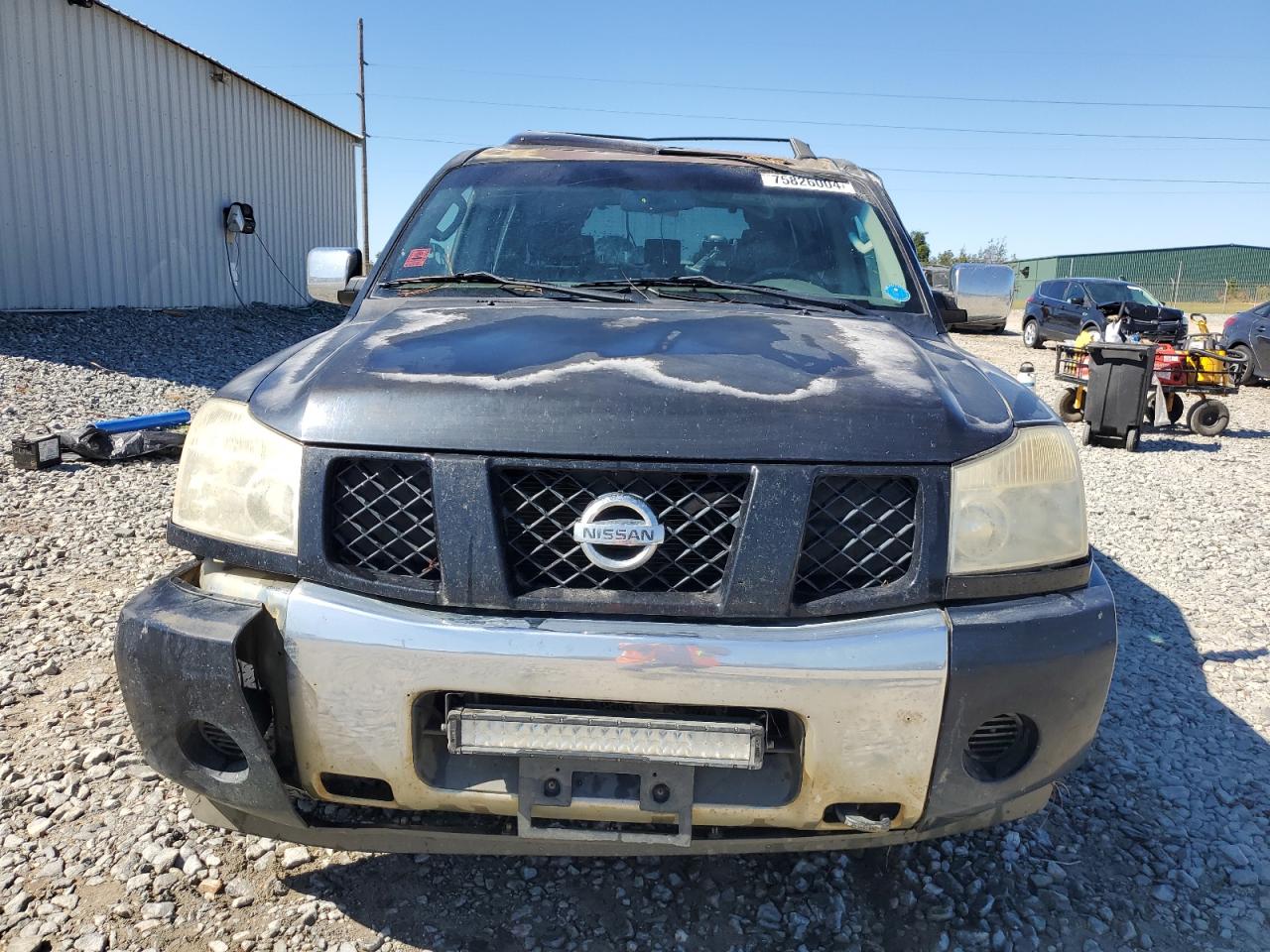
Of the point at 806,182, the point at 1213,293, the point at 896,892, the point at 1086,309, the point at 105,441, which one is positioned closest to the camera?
the point at 896,892

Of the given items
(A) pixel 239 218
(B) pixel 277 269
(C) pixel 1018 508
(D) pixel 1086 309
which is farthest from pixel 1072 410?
(B) pixel 277 269

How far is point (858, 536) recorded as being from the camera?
5.98ft

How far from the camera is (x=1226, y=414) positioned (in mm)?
9906

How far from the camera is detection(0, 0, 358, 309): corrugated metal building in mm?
11352

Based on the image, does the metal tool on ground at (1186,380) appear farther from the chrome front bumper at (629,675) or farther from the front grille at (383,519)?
the front grille at (383,519)

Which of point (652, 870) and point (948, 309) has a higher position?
point (948, 309)

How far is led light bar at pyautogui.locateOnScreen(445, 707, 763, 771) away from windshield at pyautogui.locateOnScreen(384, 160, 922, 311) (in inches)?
62.0

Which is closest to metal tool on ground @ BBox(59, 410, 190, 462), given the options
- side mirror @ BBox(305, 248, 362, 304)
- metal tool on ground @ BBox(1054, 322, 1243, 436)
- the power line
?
side mirror @ BBox(305, 248, 362, 304)

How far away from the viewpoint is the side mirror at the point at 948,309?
3158mm

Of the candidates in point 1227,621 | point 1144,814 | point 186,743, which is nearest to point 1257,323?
point 1227,621

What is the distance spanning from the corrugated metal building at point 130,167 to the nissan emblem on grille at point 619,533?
1232 centimetres

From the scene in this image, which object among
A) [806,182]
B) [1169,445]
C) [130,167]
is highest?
[130,167]

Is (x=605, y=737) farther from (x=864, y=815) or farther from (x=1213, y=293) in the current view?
(x=1213, y=293)

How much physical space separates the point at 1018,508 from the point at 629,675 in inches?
35.1
